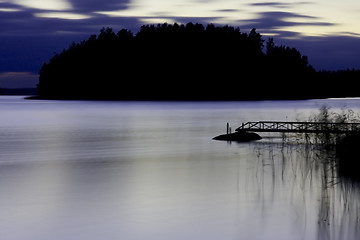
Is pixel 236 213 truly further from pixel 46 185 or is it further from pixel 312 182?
pixel 46 185

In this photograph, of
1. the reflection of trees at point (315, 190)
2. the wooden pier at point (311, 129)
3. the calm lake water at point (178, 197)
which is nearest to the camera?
the calm lake water at point (178, 197)

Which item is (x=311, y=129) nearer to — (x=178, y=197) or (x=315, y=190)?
(x=315, y=190)

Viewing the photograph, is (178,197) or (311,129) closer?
(178,197)

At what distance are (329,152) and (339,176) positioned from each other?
383 inches

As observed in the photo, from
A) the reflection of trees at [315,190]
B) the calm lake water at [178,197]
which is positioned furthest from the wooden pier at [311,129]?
the calm lake water at [178,197]

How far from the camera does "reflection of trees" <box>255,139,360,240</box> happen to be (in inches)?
876

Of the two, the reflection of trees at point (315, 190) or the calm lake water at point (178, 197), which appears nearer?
the calm lake water at point (178, 197)

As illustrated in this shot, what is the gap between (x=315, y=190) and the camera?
2959 cm

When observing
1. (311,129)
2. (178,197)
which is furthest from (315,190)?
(311,129)

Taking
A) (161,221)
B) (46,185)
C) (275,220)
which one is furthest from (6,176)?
(275,220)

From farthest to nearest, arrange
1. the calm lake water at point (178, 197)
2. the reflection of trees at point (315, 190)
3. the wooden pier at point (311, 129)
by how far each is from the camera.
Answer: the wooden pier at point (311, 129)
the reflection of trees at point (315, 190)
the calm lake water at point (178, 197)

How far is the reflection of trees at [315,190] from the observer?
22.2 m

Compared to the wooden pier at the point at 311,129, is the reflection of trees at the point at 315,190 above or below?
below

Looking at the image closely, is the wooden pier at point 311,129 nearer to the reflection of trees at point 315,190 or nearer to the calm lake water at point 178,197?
the reflection of trees at point 315,190
